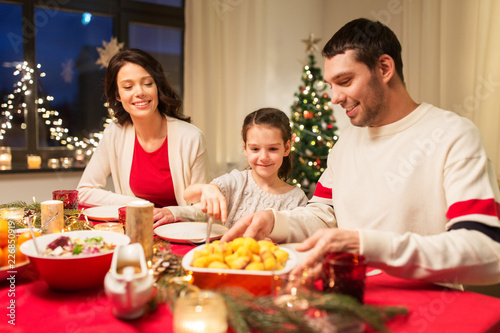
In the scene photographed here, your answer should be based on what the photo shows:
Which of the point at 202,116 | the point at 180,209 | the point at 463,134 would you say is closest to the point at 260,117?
the point at 180,209

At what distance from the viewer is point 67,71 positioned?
167 inches

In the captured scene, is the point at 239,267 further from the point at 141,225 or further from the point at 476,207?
the point at 476,207

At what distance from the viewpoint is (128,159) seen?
246cm

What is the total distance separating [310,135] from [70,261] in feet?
12.4

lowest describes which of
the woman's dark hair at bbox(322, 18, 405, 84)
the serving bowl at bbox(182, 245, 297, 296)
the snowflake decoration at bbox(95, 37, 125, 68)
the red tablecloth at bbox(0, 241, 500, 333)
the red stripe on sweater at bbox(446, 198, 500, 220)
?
the red tablecloth at bbox(0, 241, 500, 333)

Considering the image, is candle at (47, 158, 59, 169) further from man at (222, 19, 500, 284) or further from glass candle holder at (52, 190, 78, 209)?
man at (222, 19, 500, 284)

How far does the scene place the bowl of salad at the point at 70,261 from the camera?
964 millimetres

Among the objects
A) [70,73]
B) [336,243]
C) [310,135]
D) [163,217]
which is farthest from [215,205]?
[70,73]

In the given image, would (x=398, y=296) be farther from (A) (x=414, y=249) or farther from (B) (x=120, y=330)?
(B) (x=120, y=330)

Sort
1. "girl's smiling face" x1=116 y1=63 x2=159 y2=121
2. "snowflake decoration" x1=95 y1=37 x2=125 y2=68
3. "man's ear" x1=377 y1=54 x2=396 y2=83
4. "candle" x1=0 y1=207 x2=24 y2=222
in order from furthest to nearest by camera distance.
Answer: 1. "snowflake decoration" x1=95 y1=37 x2=125 y2=68
2. "girl's smiling face" x1=116 y1=63 x2=159 y2=121
3. "candle" x1=0 y1=207 x2=24 y2=222
4. "man's ear" x1=377 y1=54 x2=396 y2=83

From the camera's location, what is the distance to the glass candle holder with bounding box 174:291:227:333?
735 mm

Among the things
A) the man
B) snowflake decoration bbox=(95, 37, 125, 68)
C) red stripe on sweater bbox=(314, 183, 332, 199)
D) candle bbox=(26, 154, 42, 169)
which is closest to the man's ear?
the man

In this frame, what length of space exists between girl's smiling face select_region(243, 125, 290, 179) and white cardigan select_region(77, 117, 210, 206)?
0.47 m

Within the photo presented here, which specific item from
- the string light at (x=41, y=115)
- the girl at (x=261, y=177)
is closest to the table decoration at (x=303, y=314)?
the girl at (x=261, y=177)
